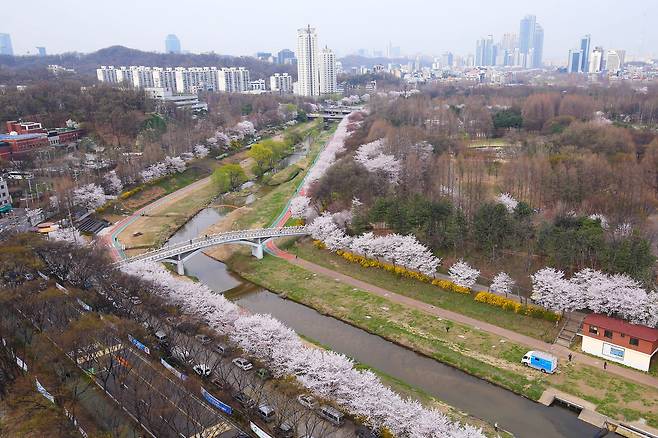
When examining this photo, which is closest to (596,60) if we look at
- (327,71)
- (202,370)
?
(327,71)

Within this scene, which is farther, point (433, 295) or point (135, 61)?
point (135, 61)

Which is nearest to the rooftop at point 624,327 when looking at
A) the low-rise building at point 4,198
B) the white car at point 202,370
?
the white car at point 202,370

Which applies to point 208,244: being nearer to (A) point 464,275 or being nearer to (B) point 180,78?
(A) point 464,275

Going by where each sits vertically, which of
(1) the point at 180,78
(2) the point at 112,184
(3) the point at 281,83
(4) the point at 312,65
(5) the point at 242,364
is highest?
(4) the point at 312,65

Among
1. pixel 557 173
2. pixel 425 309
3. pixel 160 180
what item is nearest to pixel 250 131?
pixel 160 180

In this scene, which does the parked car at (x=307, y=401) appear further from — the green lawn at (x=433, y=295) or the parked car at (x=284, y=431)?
the green lawn at (x=433, y=295)

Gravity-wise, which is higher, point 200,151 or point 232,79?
point 232,79

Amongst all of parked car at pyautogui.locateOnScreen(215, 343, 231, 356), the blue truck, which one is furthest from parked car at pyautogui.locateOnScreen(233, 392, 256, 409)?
the blue truck
